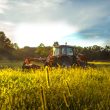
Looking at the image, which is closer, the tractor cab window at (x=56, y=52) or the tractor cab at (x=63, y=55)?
the tractor cab at (x=63, y=55)

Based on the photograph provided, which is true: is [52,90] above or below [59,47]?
below

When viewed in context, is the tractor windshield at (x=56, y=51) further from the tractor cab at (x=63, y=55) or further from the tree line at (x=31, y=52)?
the tree line at (x=31, y=52)

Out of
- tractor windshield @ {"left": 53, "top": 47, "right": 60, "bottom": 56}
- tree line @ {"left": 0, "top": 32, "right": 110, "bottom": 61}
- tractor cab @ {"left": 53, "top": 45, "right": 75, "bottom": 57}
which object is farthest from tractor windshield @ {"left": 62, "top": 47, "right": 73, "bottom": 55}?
tree line @ {"left": 0, "top": 32, "right": 110, "bottom": 61}

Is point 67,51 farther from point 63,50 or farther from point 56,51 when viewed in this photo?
point 56,51

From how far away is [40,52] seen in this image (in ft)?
208

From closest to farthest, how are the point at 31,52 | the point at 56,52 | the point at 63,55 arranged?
1. the point at 63,55
2. the point at 56,52
3. the point at 31,52

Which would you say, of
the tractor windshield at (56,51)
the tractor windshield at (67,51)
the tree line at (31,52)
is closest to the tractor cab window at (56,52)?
the tractor windshield at (56,51)

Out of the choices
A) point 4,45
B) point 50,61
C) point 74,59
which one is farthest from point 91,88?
point 4,45

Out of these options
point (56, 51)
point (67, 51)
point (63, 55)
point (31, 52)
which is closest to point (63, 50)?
point (67, 51)

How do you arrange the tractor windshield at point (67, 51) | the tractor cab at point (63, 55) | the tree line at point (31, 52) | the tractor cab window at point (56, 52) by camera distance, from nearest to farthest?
the tractor cab at point (63, 55) < the tractor cab window at point (56, 52) < the tractor windshield at point (67, 51) < the tree line at point (31, 52)

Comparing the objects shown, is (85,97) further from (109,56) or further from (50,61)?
(109,56)

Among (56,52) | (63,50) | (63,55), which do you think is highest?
(63,50)

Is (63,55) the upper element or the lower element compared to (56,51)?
lower

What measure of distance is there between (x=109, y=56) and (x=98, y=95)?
33.8 meters
